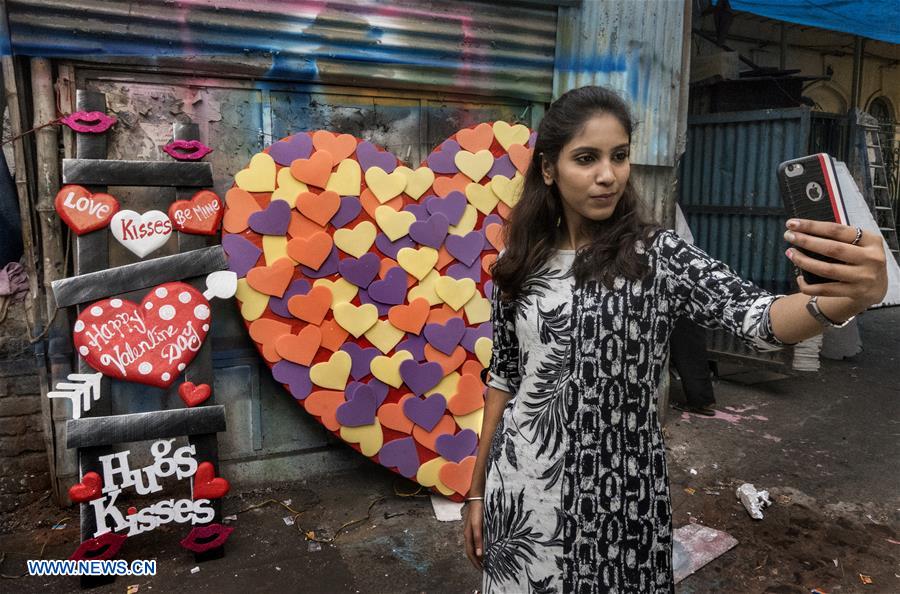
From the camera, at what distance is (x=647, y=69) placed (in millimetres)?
4098

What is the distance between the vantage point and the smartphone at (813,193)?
1.06 meters

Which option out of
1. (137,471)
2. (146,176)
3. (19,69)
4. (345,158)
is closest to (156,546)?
(137,471)

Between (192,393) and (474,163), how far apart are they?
6.42 feet

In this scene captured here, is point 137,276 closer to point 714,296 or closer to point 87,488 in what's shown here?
point 87,488

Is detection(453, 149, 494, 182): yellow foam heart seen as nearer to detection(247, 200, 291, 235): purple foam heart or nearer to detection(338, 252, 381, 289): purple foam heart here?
detection(338, 252, 381, 289): purple foam heart

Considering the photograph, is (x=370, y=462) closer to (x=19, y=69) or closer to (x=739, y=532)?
(x=739, y=532)

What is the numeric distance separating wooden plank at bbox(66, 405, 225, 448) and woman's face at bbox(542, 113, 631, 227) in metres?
2.19

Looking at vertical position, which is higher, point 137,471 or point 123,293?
point 123,293

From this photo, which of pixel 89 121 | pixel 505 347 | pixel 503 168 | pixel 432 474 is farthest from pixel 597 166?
pixel 89 121

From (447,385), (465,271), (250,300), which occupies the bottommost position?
(447,385)

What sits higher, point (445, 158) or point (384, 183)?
point (445, 158)

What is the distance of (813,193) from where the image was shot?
1.09 metres

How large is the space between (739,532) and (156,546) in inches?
118
